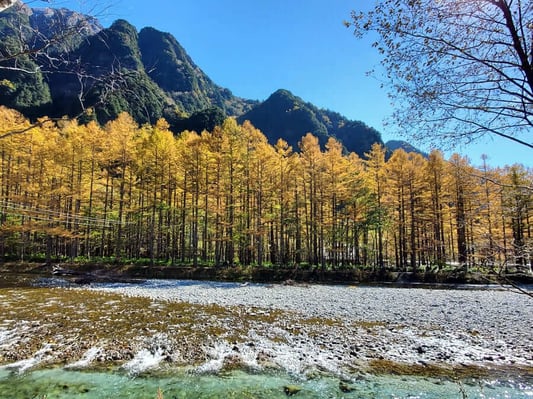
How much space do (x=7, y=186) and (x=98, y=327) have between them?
23.9 m

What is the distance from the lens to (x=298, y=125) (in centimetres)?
13525

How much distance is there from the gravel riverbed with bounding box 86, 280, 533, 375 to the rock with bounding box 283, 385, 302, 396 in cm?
61

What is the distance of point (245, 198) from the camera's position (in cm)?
2523

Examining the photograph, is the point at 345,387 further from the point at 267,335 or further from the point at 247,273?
the point at 247,273

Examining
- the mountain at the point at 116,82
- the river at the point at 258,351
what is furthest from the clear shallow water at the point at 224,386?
the mountain at the point at 116,82

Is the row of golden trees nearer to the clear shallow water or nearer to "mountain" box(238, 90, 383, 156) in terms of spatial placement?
the clear shallow water

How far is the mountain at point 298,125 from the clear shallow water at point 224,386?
122 metres

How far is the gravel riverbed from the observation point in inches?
233

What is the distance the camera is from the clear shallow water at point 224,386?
15.0 feet

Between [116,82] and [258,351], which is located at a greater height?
[116,82]

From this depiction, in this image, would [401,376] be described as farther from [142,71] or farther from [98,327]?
[98,327]

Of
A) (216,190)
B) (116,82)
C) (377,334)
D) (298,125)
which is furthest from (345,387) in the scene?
(298,125)

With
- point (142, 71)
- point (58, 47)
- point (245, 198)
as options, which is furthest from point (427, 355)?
point (245, 198)

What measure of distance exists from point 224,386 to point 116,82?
15.7ft
